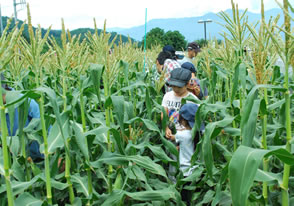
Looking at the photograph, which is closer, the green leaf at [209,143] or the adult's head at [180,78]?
the green leaf at [209,143]

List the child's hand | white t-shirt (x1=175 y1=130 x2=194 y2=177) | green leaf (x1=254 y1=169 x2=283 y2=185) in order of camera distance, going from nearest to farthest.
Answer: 1. green leaf (x1=254 y1=169 x2=283 y2=185)
2. white t-shirt (x1=175 y1=130 x2=194 y2=177)
3. the child's hand

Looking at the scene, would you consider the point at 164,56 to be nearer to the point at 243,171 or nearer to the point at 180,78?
the point at 180,78

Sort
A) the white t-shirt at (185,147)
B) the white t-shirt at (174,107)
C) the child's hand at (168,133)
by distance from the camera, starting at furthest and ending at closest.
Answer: the white t-shirt at (174,107) < the child's hand at (168,133) < the white t-shirt at (185,147)

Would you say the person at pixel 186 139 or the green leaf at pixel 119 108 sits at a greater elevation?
the green leaf at pixel 119 108

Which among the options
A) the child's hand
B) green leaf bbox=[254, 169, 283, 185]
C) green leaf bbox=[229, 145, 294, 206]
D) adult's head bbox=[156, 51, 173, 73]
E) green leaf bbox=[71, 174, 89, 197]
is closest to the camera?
green leaf bbox=[229, 145, 294, 206]

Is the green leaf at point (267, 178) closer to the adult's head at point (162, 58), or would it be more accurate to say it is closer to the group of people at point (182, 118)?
the group of people at point (182, 118)

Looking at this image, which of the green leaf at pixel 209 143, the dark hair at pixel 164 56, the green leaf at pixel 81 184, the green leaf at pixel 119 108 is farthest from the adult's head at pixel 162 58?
the green leaf at pixel 81 184

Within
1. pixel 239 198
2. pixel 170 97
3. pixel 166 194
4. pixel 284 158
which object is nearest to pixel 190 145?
pixel 170 97

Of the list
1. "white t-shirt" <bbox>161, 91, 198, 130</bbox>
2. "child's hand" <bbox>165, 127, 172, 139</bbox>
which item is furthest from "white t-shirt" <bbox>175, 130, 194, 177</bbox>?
"white t-shirt" <bbox>161, 91, 198, 130</bbox>

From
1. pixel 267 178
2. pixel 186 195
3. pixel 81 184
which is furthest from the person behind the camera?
pixel 186 195

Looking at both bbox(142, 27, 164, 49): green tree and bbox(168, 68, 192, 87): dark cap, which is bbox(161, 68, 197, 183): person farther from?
bbox(142, 27, 164, 49): green tree

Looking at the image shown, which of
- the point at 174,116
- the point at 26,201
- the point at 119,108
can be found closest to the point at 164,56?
the point at 174,116

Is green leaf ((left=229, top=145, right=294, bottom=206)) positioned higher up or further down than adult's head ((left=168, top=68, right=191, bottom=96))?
further down

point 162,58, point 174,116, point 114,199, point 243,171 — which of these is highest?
point 162,58
